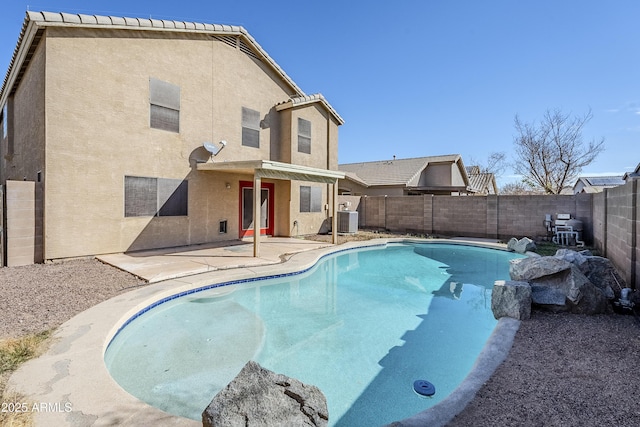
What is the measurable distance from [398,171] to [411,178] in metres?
1.82

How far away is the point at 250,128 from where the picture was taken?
12.4 metres

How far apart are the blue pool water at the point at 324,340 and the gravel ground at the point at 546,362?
0.77 metres

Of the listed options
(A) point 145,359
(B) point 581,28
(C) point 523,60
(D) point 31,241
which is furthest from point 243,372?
(C) point 523,60

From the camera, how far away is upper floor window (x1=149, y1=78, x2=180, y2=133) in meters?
9.55

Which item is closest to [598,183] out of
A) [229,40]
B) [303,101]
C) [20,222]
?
[303,101]

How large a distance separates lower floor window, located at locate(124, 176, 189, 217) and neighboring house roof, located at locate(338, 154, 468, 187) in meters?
12.8

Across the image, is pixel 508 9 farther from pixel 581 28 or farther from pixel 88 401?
pixel 88 401

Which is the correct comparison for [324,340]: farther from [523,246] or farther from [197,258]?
[523,246]

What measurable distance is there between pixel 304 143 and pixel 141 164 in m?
7.02

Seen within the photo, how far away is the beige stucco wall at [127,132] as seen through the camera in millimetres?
7887

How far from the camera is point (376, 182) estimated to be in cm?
2317

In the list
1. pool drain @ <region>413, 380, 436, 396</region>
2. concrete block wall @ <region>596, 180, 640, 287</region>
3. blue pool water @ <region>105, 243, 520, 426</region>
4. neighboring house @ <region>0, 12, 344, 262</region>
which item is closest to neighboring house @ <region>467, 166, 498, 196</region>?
concrete block wall @ <region>596, 180, 640, 287</region>

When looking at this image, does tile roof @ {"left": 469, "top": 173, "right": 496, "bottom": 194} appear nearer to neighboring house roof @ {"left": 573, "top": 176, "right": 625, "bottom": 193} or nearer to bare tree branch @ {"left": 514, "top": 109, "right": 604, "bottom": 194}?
bare tree branch @ {"left": 514, "top": 109, "right": 604, "bottom": 194}

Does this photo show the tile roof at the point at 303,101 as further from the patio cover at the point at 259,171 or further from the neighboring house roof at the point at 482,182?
the neighboring house roof at the point at 482,182
